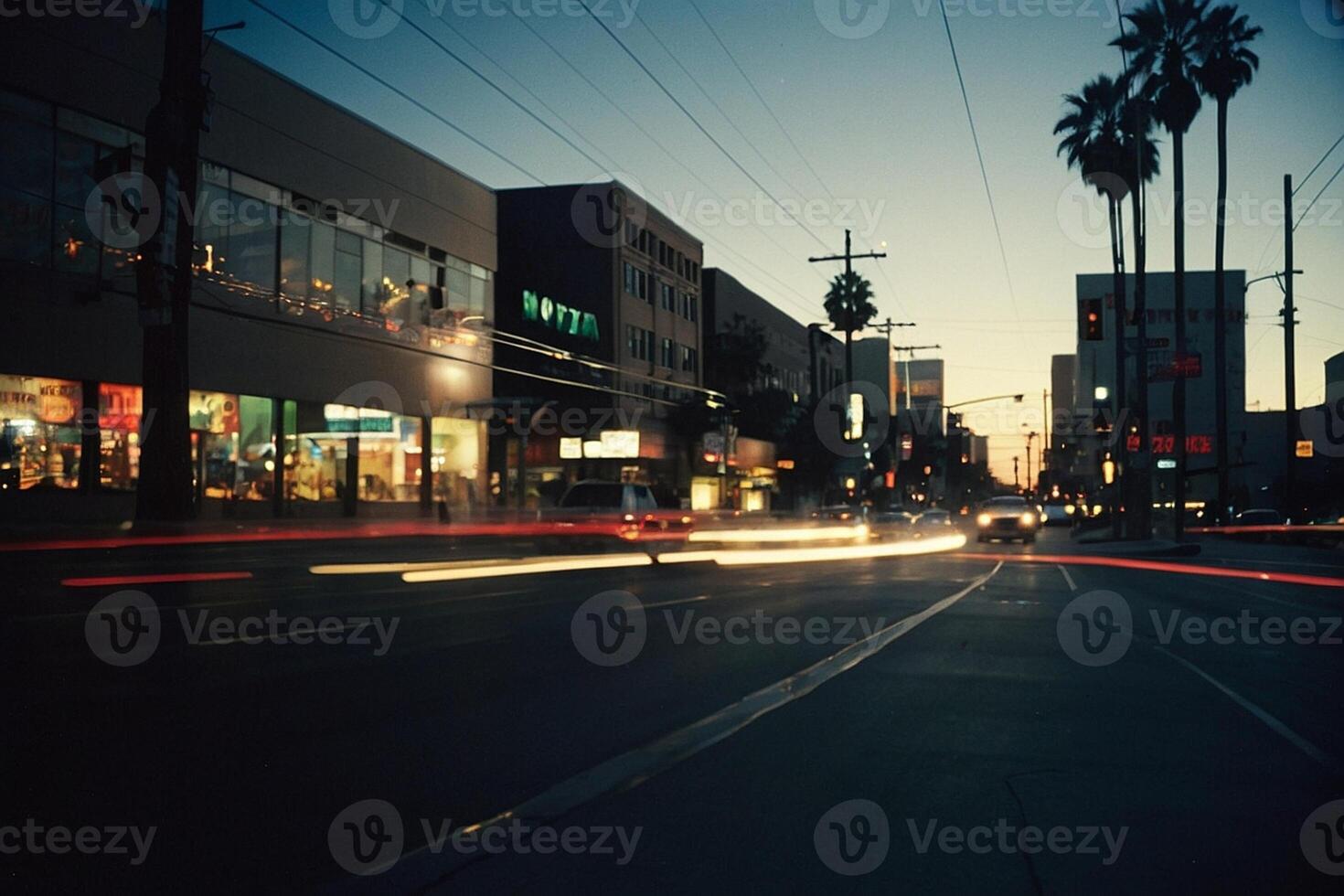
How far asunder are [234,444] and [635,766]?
93.9ft

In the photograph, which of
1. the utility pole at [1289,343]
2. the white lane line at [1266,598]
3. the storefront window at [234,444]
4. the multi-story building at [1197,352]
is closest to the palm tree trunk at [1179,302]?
the utility pole at [1289,343]

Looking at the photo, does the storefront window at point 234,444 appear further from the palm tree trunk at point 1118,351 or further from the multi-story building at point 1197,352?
the multi-story building at point 1197,352

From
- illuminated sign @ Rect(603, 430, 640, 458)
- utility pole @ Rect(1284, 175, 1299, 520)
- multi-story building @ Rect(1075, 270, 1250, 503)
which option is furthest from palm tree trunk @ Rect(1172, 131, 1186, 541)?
multi-story building @ Rect(1075, 270, 1250, 503)

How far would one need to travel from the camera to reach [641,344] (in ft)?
197

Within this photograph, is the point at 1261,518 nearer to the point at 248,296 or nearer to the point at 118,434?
the point at 248,296

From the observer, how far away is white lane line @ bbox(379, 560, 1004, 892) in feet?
17.1

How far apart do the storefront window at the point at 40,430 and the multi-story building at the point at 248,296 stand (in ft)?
0.15

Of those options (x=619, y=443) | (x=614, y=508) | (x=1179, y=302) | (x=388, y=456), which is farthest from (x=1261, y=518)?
(x=388, y=456)

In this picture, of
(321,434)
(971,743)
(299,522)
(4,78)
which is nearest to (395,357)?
(321,434)

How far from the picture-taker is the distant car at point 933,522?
183 feet

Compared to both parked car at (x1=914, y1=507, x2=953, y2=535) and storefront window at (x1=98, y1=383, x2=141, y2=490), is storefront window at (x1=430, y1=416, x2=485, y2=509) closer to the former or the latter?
storefront window at (x1=98, y1=383, x2=141, y2=490)

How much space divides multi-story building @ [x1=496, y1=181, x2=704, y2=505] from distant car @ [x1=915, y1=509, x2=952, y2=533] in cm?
1272

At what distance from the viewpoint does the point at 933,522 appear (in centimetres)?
5791

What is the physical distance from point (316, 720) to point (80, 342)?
22984 mm
